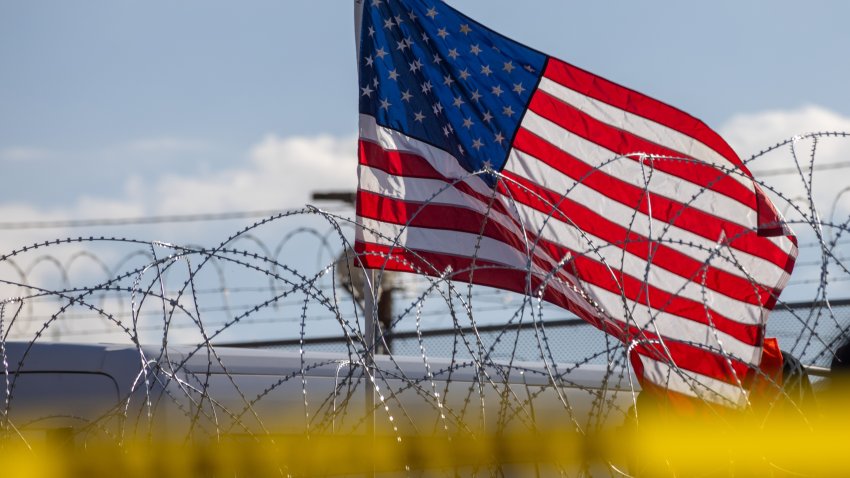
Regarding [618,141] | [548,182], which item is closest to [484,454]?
[548,182]

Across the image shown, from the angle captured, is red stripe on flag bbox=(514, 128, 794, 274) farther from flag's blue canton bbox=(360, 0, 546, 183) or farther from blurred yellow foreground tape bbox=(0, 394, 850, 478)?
blurred yellow foreground tape bbox=(0, 394, 850, 478)

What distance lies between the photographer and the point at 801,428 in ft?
16.4

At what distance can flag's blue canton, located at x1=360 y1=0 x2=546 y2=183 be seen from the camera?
7.73 m

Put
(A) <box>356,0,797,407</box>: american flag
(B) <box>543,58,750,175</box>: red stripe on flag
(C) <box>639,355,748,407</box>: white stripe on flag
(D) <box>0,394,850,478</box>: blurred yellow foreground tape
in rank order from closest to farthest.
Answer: (D) <box>0,394,850,478</box>: blurred yellow foreground tape < (C) <box>639,355,748,407</box>: white stripe on flag < (A) <box>356,0,797,407</box>: american flag < (B) <box>543,58,750,175</box>: red stripe on flag

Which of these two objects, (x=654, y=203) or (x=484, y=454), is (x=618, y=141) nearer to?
(x=654, y=203)

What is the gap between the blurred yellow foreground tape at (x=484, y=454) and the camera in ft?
15.3

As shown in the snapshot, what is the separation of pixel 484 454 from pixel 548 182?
121 inches

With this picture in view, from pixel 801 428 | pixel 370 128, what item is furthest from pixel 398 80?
pixel 801 428

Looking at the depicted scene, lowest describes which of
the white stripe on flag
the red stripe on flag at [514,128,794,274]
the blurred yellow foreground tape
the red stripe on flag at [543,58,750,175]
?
the white stripe on flag

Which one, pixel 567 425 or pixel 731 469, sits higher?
pixel 731 469

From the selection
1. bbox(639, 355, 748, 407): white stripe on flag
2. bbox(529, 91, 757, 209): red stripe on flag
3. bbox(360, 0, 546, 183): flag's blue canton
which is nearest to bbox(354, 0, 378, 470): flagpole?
bbox(360, 0, 546, 183): flag's blue canton

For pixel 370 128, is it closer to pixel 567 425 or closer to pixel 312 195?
pixel 567 425

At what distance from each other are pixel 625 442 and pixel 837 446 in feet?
2.50

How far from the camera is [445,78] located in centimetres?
784
